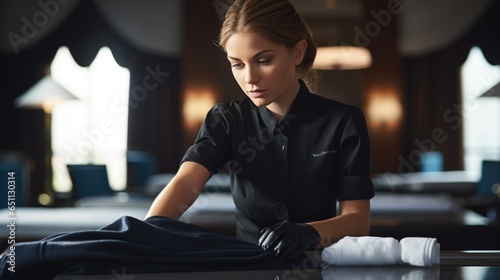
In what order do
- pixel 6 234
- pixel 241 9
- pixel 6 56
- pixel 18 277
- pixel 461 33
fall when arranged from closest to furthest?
pixel 18 277, pixel 241 9, pixel 6 234, pixel 6 56, pixel 461 33

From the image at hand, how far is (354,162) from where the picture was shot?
1.57 metres

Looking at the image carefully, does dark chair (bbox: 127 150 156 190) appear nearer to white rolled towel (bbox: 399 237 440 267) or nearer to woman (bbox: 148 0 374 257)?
woman (bbox: 148 0 374 257)

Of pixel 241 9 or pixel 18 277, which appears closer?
pixel 18 277

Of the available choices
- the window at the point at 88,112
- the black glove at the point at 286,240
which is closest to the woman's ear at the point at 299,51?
the black glove at the point at 286,240

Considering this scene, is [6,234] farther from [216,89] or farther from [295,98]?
[216,89]

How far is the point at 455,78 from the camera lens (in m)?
7.93

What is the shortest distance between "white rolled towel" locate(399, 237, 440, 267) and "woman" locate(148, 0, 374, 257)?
245 millimetres

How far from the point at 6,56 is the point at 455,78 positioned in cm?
480

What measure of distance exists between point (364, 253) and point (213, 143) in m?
0.55

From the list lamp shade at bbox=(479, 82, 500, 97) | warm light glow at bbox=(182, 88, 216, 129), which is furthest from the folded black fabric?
warm light glow at bbox=(182, 88, 216, 129)

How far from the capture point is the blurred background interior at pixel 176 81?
23.1ft

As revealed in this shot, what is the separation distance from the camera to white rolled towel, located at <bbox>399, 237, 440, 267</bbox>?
1.19 meters

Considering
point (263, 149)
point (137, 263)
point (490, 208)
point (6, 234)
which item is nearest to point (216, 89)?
point (490, 208)

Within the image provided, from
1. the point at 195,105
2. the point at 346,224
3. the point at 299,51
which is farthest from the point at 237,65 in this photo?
the point at 195,105
